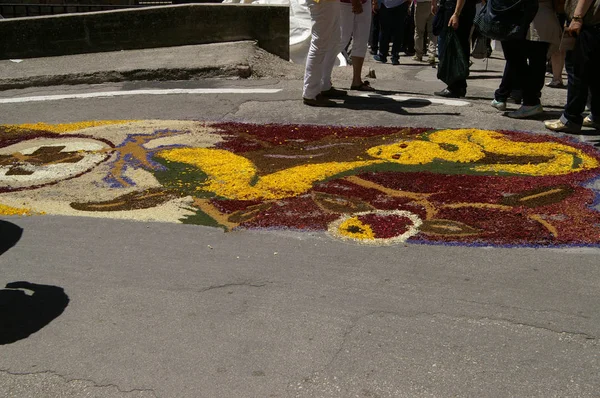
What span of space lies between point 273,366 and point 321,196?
236 cm

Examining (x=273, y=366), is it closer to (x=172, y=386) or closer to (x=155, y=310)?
(x=172, y=386)

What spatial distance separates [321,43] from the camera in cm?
795

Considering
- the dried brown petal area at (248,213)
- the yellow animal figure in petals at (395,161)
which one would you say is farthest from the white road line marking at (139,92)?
the dried brown petal area at (248,213)

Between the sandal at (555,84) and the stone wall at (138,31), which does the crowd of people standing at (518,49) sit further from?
the stone wall at (138,31)

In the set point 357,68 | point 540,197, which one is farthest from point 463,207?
point 357,68

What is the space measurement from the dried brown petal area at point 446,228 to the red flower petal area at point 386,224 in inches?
4.7

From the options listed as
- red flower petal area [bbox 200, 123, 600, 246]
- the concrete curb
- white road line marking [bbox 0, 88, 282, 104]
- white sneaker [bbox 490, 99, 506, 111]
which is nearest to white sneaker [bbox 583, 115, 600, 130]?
red flower petal area [bbox 200, 123, 600, 246]

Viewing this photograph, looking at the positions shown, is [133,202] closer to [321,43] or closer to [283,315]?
[283,315]

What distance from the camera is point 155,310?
376 cm

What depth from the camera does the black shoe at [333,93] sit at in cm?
860

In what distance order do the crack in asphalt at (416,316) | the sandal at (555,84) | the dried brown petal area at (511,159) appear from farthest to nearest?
the sandal at (555,84)
the dried brown petal area at (511,159)
the crack in asphalt at (416,316)

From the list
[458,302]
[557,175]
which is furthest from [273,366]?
[557,175]

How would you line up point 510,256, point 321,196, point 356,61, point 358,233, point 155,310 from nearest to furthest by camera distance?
1. point 155,310
2. point 510,256
3. point 358,233
4. point 321,196
5. point 356,61

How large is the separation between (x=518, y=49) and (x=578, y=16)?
1.11 m
